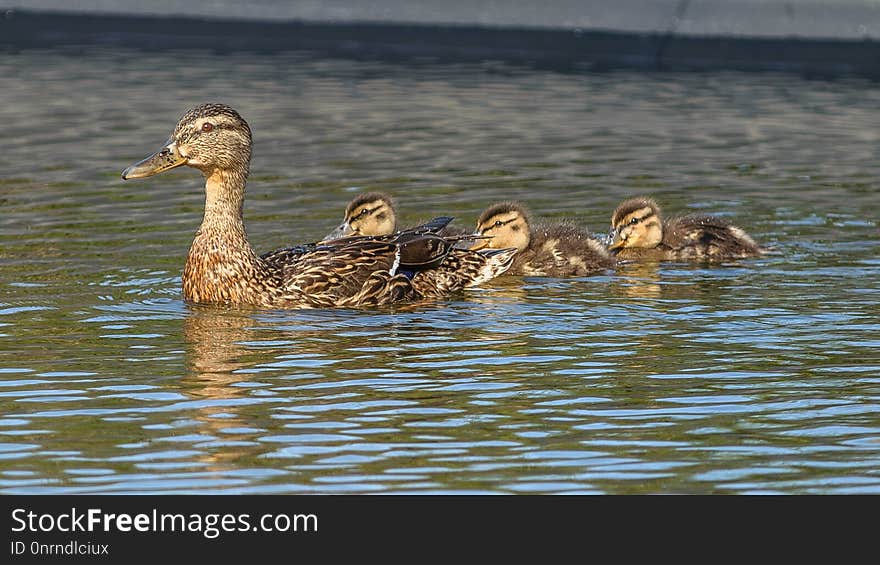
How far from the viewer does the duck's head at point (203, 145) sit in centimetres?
979

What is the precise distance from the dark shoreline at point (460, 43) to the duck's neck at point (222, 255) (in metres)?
11.4

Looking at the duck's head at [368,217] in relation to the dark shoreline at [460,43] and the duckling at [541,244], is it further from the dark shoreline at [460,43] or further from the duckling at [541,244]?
the dark shoreline at [460,43]

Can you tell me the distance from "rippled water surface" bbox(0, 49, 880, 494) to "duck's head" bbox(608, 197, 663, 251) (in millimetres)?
285

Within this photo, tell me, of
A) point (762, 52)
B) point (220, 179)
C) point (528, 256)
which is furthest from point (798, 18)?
point (220, 179)

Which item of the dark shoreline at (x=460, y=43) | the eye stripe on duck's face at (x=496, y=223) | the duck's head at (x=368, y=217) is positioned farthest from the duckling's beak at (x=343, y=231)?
the dark shoreline at (x=460, y=43)

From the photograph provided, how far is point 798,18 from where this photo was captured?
21281 mm

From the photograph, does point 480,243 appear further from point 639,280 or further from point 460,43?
point 460,43

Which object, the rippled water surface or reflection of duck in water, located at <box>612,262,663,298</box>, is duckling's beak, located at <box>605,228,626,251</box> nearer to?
reflection of duck in water, located at <box>612,262,663,298</box>

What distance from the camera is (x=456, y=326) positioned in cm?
938

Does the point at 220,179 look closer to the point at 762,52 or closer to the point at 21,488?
the point at 21,488

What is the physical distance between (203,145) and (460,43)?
12784 millimetres

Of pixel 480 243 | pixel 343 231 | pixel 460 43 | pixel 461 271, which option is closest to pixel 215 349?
pixel 461 271

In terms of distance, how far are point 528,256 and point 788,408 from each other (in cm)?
379

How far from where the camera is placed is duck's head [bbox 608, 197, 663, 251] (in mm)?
11445
